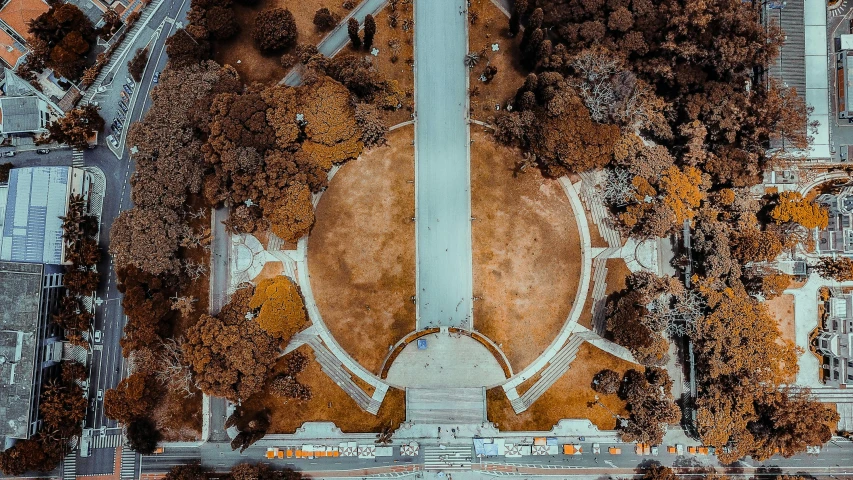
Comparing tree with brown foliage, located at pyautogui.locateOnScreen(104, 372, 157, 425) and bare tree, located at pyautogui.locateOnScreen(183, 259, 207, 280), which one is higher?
bare tree, located at pyautogui.locateOnScreen(183, 259, 207, 280)

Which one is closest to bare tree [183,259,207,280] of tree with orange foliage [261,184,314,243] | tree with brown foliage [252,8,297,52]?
tree with orange foliage [261,184,314,243]

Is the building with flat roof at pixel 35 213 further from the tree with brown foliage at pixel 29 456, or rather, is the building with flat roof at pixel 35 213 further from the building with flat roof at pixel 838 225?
the building with flat roof at pixel 838 225

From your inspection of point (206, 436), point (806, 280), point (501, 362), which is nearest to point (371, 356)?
point (501, 362)

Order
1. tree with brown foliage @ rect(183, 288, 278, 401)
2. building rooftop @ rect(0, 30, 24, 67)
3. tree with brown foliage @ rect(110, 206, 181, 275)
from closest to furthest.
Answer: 1. tree with brown foliage @ rect(183, 288, 278, 401)
2. tree with brown foliage @ rect(110, 206, 181, 275)
3. building rooftop @ rect(0, 30, 24, 67)

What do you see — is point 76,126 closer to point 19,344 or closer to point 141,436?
point 19,344

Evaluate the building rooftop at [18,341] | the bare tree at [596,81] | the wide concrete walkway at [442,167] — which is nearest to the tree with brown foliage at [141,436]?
the building rooftop at [18,341]

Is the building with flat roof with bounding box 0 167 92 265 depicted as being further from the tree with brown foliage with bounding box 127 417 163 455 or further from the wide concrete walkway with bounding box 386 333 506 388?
the wide concrete walkway with bounding box 386 333 506 388

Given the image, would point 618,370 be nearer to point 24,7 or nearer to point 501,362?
point 501,362
